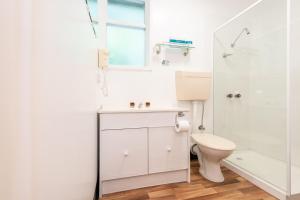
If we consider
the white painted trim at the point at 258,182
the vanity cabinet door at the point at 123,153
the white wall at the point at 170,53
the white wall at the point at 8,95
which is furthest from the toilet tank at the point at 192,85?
the white wall at the point at 8,95

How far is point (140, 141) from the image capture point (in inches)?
59.0

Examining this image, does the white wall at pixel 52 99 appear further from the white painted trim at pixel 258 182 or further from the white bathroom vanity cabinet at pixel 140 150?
the white painted trim at pixel 258 182

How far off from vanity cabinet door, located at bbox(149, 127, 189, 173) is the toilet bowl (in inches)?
8.3

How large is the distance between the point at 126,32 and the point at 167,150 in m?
1.57

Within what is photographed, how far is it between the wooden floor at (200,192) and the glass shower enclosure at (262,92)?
0.14m

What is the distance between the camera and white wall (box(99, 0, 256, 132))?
1.91 metres

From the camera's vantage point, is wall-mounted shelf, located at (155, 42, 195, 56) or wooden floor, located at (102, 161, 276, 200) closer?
wooden floor, located at (102, 161, 276, 200)

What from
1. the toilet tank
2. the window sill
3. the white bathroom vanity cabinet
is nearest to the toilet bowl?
the white bathroom vanity cabinet

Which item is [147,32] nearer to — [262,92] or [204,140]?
[204,140]

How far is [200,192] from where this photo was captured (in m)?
1.46

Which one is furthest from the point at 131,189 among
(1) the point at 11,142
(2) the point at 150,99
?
(1) the point at 11,142

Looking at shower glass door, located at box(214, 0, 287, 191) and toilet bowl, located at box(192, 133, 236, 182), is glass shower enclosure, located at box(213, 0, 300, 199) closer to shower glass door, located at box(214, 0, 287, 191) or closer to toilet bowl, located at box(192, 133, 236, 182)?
shower glass door, located at box(214, 0, 287, 191)

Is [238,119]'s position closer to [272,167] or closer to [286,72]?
[272,167]

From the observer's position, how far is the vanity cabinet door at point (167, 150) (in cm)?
154
